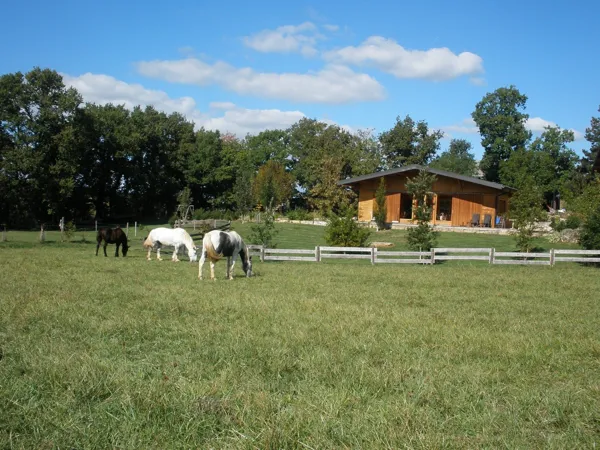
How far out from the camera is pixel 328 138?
68.8 meters

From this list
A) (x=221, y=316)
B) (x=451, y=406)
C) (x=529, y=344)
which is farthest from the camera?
(x=221, y=316)

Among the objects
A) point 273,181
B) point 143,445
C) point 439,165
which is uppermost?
point 439,165

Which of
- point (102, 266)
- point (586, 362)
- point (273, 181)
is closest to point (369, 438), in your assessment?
point (586, 362)

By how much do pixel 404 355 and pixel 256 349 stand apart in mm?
1777

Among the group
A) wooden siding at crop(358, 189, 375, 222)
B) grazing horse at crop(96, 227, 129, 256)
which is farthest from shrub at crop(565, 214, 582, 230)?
grazing horse at crop(96, 227, 129, 256)

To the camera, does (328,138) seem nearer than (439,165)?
Yes

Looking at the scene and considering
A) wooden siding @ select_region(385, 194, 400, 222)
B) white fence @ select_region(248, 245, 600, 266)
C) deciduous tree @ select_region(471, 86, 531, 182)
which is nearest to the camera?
white fence @ select_region(248, 245, 600, 266)

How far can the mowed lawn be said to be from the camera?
4.05 meters

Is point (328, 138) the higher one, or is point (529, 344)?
point (328, 138)

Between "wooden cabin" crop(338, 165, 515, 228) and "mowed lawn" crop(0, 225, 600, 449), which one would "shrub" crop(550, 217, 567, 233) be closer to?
"wooden cabin" crop(338, 165, 515, 228)

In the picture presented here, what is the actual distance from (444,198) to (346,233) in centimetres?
2133

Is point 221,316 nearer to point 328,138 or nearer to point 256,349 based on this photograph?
point 256,349

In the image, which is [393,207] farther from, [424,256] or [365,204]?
[424,256]

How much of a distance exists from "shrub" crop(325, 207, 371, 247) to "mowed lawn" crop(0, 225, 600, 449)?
13.3m
